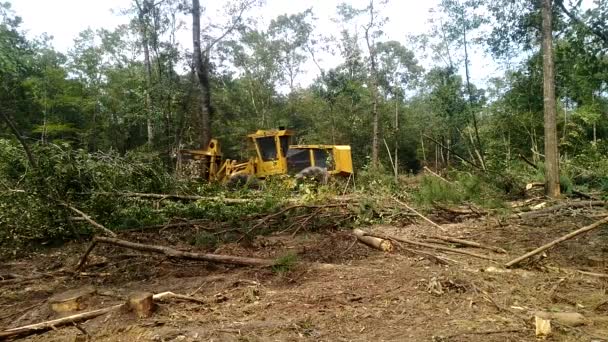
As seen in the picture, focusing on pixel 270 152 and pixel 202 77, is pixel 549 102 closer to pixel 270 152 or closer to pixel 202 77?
pixel 270 152

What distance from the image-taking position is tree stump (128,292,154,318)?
350 centimetres

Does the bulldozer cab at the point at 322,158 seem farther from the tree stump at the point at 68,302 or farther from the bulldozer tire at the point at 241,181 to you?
the tree stump at the point at 68,302

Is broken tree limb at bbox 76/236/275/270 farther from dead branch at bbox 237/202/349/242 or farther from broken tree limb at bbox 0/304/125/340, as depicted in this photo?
dead branch at bbox 237/202/349/242

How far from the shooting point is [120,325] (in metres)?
3.37

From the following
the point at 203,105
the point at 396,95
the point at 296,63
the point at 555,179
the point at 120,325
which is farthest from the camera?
the point at 296,63

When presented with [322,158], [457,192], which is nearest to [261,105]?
[322,158]

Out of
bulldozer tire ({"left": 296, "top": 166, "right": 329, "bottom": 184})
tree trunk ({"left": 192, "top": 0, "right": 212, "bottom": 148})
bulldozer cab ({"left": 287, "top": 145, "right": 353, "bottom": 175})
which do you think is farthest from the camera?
bulldozer cab ({"left": 287, "top": 145, "right": 353, "bottom": 175})

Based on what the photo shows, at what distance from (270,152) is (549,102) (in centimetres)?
773

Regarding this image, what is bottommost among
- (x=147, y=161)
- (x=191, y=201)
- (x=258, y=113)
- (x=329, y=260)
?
(x=329, y=260)

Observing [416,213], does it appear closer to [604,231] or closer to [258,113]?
[604,231]

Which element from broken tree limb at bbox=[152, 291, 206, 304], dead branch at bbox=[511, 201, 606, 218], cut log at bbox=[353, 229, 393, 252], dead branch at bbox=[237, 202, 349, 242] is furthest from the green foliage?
broken tree limb at bbox=[152, 291, 206, 304]

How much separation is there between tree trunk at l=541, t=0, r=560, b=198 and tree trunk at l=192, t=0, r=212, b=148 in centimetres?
919

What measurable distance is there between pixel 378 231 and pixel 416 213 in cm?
97

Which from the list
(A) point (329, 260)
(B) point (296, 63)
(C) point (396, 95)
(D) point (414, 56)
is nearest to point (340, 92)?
(C) point (396, 95)
